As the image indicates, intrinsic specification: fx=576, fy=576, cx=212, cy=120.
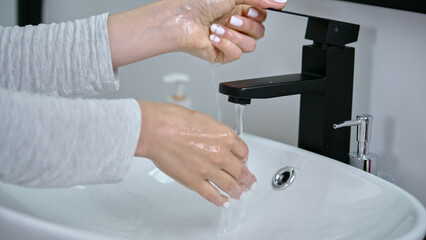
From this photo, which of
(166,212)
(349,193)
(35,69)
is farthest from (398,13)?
(35,69)

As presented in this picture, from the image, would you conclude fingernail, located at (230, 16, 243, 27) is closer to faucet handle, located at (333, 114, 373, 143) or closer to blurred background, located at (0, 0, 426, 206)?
blurred background, located at (0, 0, 426, 206)

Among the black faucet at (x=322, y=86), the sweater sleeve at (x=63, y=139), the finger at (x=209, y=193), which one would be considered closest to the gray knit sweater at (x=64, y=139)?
the sweater sleeve at (x=63, y=139)

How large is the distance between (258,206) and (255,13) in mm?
330

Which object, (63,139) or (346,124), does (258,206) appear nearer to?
(346,124)

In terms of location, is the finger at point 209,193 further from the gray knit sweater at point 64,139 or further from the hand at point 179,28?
the hand at point 179,28

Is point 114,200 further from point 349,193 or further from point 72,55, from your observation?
point 349,193

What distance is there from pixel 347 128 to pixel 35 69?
535 mm

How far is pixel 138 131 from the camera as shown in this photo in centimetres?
70

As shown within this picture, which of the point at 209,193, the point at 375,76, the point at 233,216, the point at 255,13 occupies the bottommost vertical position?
the point at 233,216

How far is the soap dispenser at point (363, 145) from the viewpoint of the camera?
0.92 meters

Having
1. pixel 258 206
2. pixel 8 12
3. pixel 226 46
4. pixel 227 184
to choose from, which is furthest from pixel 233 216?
pixel 8 12

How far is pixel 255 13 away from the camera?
99 centimetres

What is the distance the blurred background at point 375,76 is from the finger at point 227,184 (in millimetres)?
299

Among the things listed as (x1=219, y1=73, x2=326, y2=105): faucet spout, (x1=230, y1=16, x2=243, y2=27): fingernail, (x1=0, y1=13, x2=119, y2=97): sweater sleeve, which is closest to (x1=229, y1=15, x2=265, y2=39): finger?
(x1=230, y1=16, x2=243, y2=27): fingernail
